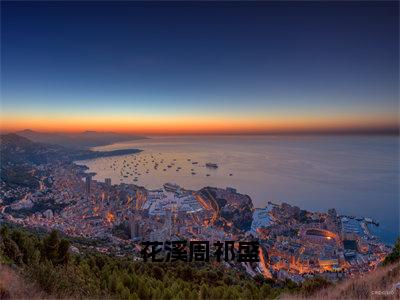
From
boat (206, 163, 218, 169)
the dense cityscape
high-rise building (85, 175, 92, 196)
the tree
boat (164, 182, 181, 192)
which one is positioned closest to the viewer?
the tree

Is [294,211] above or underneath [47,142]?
underneath

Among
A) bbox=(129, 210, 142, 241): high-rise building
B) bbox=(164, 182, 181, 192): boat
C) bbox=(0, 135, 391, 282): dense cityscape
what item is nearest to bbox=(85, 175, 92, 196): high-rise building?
bbox=(0, 135, 391, 282): dense cityscape

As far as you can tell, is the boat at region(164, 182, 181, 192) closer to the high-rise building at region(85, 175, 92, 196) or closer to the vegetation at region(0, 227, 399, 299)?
the high-rise building at region(85, 175, 92, 196)

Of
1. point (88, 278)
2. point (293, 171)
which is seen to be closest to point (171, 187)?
point (293, 171)

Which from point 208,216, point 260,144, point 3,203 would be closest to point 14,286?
point 208,216

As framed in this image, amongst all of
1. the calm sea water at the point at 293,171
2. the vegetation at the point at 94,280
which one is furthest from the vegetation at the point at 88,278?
the calm sea water at the point at 293,171

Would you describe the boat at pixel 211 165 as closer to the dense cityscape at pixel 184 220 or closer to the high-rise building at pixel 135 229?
the dense cityscape at pixel 184 220

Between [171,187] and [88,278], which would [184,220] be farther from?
[88,278]

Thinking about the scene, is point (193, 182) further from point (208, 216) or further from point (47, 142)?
point (47, 142)
